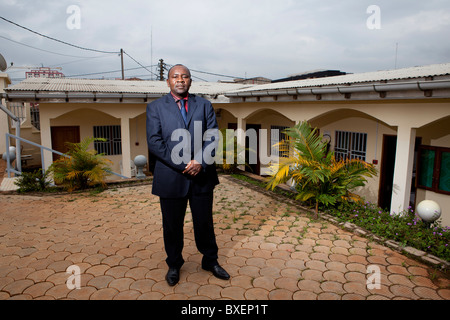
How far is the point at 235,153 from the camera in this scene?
9602mm

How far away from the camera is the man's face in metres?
2.98

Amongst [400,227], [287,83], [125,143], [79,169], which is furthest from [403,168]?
[125,143]

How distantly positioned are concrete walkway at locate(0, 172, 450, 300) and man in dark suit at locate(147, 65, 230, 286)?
0.59 meters

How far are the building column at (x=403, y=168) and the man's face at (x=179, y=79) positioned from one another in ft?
14.6

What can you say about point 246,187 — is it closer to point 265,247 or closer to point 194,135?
point 265,247

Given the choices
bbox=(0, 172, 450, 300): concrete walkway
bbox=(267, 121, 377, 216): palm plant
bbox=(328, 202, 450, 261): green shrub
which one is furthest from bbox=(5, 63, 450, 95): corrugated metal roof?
bbox=(0, 172, 450, 300): concrete walkway

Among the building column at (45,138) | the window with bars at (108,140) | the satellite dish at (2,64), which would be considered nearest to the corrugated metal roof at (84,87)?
the satellite dish at (2,64)

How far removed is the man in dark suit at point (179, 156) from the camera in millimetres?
2930

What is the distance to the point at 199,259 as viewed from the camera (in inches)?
146

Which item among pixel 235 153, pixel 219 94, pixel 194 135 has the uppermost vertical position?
pixel 219 94
